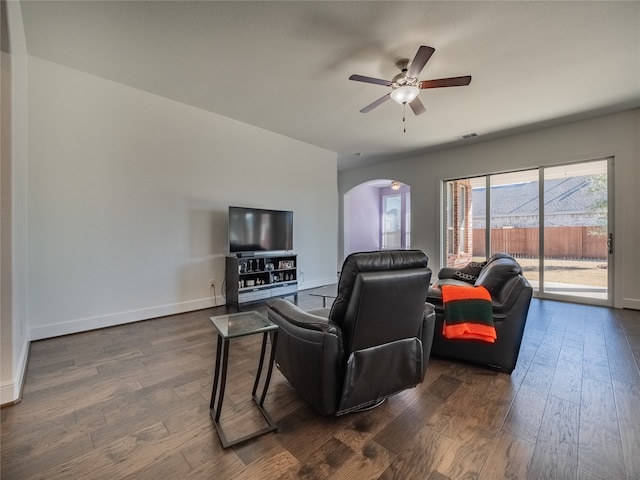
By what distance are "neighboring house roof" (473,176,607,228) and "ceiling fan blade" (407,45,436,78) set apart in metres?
3.80

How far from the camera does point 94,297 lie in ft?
10.8

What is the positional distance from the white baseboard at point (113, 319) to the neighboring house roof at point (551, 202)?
5.40m

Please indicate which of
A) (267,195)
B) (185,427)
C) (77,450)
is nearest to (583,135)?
(267,195)

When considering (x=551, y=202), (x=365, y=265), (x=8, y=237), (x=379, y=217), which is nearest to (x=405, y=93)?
(x=365, y=265)

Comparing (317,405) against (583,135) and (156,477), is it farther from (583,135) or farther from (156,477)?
(583,135)

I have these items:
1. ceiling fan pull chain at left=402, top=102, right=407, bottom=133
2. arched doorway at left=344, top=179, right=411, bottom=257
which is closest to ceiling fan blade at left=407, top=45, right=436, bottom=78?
ceiling fan pull chain at left=402, top=102, right=407, bottom=133

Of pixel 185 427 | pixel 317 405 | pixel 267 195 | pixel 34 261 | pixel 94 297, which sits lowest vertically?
pixel 185 427

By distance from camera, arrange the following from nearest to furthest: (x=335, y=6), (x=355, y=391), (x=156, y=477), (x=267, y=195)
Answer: (x=156, y=477), (x=355, y=391), (x=335, y=6), (x=267, y=195)

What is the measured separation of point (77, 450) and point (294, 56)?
3429 mm

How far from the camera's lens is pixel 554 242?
4816 mm

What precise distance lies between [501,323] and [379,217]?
26.8ft

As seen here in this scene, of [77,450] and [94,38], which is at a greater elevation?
[94,38]

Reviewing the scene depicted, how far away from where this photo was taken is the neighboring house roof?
4523 millimetres

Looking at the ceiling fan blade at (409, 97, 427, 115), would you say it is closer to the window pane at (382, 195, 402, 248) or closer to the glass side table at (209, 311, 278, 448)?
the glass side table at (209, 311, 278, 448)
